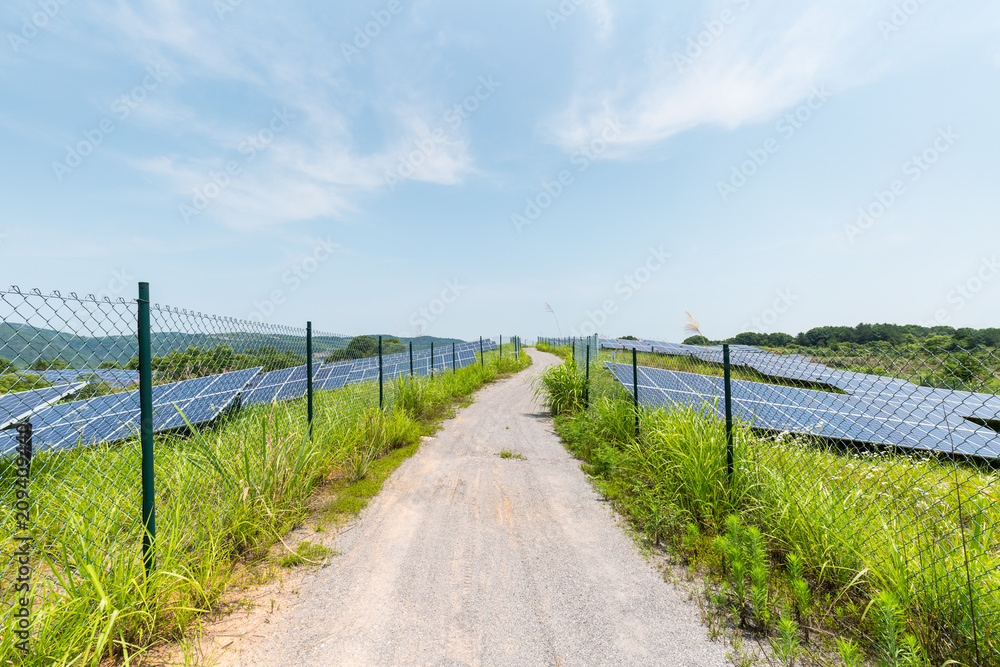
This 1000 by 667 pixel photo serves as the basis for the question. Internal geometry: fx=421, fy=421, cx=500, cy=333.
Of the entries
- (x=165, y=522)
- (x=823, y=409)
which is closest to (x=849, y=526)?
(x=823, y=409)

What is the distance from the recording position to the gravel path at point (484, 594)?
8.26 ft

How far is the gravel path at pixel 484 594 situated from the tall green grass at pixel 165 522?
24.2 inches

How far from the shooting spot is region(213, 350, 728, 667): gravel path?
2.52 m

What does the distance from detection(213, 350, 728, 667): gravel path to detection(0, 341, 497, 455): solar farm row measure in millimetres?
1819

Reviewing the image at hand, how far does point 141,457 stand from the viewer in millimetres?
2941

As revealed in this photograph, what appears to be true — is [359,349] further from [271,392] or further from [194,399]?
[194,399]

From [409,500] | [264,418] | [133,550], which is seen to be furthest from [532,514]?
[133,550]

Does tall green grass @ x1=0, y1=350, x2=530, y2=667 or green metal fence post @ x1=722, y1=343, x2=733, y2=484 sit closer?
tall green grass @ x1=0, y1=350, x2=530, y2=667

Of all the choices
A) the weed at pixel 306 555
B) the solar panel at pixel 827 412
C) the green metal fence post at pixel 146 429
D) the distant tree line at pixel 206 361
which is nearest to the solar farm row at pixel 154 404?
the distant tree line at pixel 206 361

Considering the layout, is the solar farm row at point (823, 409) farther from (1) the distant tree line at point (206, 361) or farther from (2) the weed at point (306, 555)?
(1) the distant tree line at point (206, 361)

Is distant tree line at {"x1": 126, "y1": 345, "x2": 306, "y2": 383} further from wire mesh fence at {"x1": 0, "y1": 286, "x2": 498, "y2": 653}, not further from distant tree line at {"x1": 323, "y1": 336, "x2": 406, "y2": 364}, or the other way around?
distant tree line at {"x1": 323, "y1": 336, "x2": 406, "y2": 364}

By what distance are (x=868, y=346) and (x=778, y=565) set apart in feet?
5.98

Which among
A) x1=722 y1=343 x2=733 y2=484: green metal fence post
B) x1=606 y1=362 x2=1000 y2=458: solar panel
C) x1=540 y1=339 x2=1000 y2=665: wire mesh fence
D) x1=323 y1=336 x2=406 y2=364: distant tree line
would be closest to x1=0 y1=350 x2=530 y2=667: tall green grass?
x1=323 y1=336 x2=406 y2=364: distant tree line

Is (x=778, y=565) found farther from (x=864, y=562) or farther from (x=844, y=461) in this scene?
(x=844, y=461)
